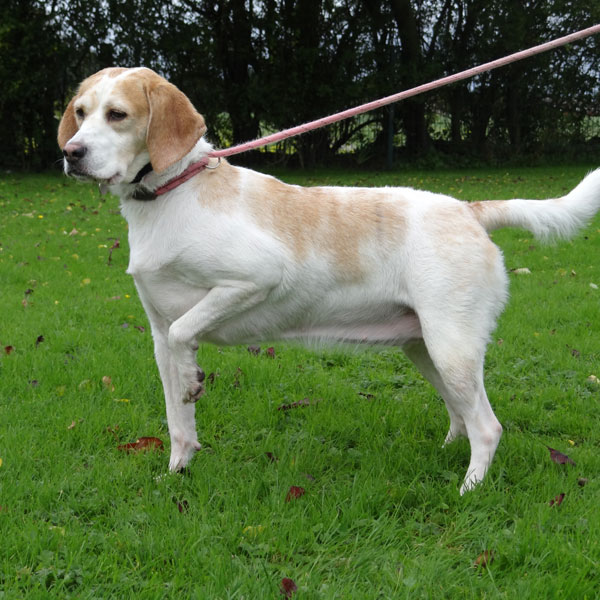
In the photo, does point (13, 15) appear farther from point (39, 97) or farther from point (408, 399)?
point (408, 399)

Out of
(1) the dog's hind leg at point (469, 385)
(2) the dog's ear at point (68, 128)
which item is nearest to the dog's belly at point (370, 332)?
(1) the dog's hind leg at point (469, 385)

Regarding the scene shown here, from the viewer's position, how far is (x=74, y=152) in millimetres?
2932

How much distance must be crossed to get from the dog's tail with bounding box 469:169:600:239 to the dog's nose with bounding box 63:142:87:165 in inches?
74.0

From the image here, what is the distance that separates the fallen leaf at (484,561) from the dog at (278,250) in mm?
526

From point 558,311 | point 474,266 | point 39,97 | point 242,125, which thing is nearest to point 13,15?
point 39,97

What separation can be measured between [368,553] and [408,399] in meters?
1.78

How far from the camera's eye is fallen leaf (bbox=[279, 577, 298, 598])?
2.45 meters

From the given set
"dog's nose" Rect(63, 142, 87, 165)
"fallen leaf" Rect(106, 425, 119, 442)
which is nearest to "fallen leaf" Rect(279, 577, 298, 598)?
"fallen leaf" Rect(106, 425, 119, 442)

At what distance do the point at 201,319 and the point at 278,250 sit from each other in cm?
48

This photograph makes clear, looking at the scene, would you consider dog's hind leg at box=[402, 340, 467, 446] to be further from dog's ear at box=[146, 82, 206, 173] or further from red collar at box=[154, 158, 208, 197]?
dog's ear at box=[146, 82, 206, 173]

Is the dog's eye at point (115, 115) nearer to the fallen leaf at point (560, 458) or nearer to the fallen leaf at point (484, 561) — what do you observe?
the fallen leaf at point (484, 561)

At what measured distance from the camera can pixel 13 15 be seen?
58.3 feet

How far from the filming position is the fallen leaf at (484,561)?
2631 millimetres

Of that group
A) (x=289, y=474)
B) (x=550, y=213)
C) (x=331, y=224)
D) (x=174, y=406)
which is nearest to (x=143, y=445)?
(x=174, y=406)
